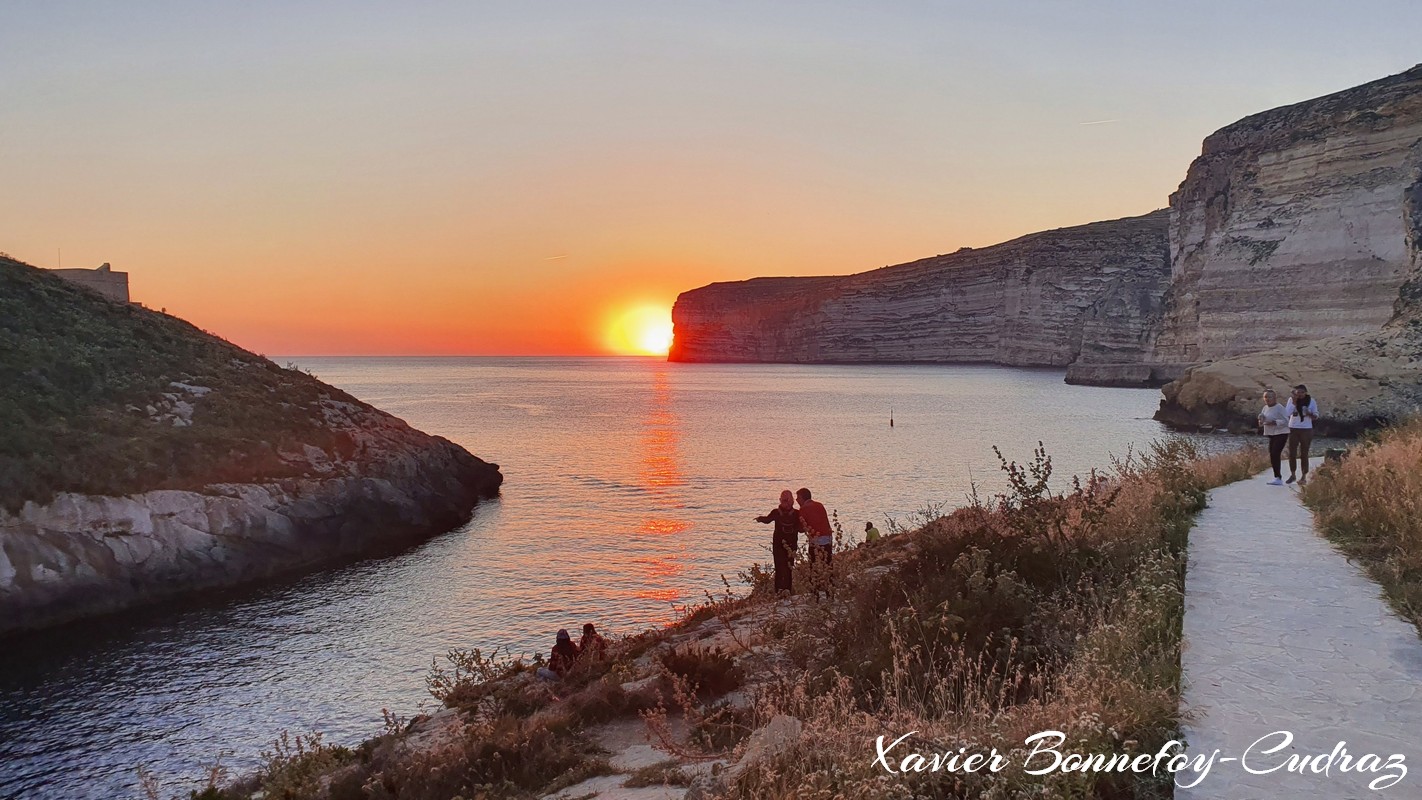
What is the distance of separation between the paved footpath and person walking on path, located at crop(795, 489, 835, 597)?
4.13 m

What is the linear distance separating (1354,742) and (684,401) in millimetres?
93427

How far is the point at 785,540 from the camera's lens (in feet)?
42.8

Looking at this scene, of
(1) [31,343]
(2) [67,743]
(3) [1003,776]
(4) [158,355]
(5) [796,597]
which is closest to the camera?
(3) [1003,776]

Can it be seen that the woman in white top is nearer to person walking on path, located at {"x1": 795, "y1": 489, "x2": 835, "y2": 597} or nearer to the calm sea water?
person walking on path, located at {"x1": 795, "y1": 489, "x2": 835, "y2": 597}

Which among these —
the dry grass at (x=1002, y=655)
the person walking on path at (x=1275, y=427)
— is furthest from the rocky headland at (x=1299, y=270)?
the dry grass at (x=1002, y=655)

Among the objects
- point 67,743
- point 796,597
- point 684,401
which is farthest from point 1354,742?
point 684,401

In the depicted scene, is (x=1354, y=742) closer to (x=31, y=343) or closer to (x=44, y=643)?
(x=44, y=643)

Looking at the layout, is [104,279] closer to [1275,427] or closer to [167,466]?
[167,466]

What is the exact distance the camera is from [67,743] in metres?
13.0

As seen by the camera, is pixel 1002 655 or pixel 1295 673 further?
pixel 1002 655

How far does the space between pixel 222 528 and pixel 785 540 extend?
1774 centimetres

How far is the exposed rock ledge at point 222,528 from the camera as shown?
18984 millimetres

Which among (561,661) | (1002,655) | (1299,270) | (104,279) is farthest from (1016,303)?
(1002,655)

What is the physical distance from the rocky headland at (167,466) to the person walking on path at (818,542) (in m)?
17.1
